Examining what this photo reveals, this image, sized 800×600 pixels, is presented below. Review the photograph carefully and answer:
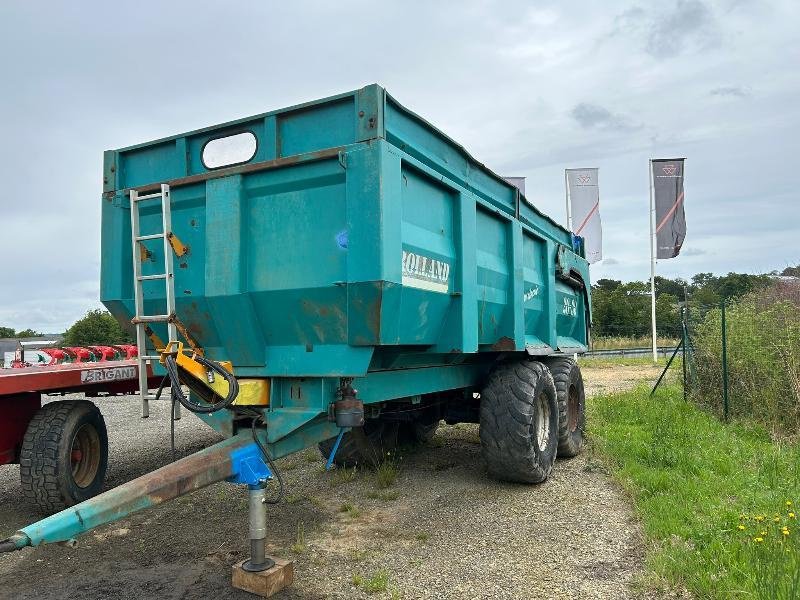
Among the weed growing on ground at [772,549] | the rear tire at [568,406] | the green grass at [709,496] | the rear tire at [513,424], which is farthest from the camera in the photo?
the rear tire at [568,406]

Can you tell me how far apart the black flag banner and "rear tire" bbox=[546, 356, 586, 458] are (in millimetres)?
16070

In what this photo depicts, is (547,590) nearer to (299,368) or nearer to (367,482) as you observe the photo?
(299,368)

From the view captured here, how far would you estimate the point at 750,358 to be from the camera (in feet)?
28.7

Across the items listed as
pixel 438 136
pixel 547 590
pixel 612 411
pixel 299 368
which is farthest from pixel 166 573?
pixel 612 411

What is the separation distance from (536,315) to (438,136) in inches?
102

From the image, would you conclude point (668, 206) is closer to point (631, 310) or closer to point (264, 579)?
point (264, 579)

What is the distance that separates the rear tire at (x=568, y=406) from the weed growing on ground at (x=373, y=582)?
10.8ft

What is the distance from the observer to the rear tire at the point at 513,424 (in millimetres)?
5465

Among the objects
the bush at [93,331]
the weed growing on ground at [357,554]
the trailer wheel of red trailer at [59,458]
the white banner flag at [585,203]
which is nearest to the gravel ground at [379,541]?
the weed growing on ground at [357,554]

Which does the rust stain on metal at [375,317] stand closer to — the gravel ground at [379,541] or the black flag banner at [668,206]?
the gravel ground at [379,541]

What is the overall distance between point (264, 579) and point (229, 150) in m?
2.66

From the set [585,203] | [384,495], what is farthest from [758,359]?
[585,203]

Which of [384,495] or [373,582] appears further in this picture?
[384,495]

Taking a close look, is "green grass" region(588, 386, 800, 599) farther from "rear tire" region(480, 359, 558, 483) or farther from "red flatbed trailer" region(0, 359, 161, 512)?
"red flatbed trailer" region(0, 359, 161, 512)
